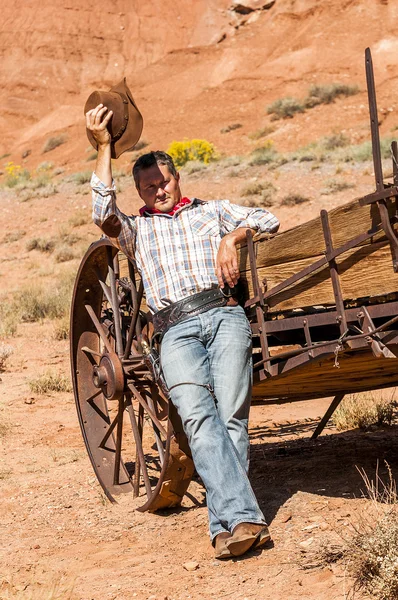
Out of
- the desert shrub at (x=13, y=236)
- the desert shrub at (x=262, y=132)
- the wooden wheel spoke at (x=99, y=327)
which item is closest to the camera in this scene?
the wooden wheel spoke at (x=99, y=327)

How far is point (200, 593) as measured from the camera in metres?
3.28

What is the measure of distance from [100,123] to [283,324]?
1.38 metres

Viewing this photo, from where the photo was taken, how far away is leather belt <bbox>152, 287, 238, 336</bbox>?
12.8 feet

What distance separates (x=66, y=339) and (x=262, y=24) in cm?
3647

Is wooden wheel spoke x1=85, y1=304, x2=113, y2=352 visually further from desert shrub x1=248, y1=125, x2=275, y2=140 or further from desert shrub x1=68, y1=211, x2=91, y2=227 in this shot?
desert shrub x1=248, y1=125, x2=275, y2=140

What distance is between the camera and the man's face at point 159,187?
4215mm

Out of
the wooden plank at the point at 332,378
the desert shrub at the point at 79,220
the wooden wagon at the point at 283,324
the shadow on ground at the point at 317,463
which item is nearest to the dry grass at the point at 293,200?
the desert shrub at the point at 79,220

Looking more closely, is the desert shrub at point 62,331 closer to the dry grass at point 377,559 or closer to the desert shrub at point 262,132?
the dry grass at point 377,559

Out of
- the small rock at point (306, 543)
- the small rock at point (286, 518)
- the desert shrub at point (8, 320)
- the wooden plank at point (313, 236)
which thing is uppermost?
the wooden plank at point (313, 236)

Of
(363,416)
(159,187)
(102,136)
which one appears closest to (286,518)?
(159,187)

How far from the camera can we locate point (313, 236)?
11.4ft

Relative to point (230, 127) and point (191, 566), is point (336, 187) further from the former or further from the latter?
point (230, 127)

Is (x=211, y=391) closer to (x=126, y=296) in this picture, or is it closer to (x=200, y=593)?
(x=200, y=593)

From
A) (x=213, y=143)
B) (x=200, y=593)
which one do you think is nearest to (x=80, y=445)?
(x=200, y=593)
